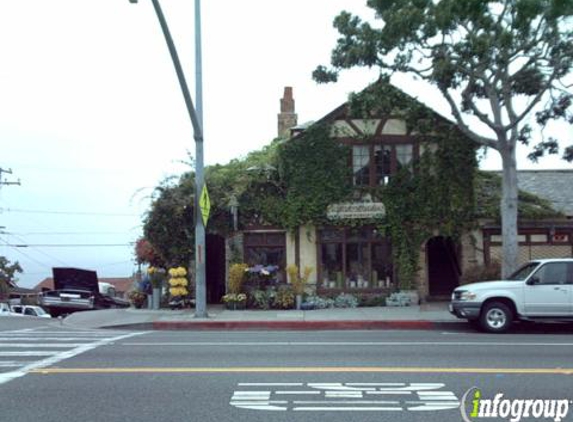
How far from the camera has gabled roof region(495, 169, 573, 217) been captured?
2198cm

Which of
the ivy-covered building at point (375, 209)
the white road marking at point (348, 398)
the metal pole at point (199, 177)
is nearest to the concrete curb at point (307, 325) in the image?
the metal pole at point (199, 177)

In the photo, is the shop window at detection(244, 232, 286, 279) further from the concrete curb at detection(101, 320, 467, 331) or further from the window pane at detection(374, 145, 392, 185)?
the concrete curb at detection(101, 320, 467, 331)

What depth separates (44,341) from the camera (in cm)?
1241

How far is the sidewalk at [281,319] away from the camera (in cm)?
1638

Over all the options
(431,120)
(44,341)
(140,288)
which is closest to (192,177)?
(140,288)

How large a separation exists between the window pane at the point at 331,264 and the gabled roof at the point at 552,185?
7.18 meters

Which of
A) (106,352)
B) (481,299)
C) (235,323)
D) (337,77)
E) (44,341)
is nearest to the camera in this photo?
(106,352)

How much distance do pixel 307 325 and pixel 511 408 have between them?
9.94m

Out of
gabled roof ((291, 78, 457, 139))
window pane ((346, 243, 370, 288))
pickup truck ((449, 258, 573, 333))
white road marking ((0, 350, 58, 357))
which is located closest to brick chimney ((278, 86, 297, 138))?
gabled roof ((291, 78, 457, 139))

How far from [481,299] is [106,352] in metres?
8.32

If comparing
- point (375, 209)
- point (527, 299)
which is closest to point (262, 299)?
point (375, 209)

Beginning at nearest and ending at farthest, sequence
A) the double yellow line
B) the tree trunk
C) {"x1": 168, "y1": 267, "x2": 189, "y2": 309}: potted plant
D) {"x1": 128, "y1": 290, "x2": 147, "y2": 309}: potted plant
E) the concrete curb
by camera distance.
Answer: the double yellow line
the concrete curb
the tree trunk
{"x1": 168, "y1": 267, "x2": 189, "y2": 309}: potted plant
{"x1": 128, "y1": 290, "x2": 147, "y2": 309}: potted plant

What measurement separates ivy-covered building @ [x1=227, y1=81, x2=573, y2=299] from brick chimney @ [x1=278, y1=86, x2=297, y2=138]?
17.9ft

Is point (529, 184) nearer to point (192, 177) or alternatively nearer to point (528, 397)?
point (192, 177)
